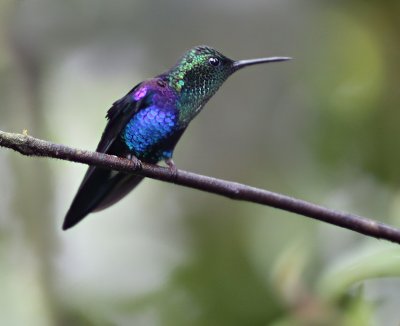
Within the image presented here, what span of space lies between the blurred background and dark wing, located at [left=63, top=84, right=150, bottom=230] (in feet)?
2.77

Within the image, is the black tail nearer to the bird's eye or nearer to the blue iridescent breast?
the blue iridescent breast

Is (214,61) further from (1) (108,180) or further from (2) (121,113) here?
(1) (108,180)

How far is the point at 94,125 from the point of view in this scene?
2988 millimetres

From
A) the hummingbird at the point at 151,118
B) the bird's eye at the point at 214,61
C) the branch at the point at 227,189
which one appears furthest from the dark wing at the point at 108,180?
the branch at the point at 227,189

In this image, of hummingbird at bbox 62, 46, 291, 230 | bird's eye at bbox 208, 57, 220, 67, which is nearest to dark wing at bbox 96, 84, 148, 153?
hummingbird at bbox 62, 46, 291, 230

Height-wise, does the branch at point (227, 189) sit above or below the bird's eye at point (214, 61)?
below

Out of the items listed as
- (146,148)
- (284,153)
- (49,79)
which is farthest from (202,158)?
(146,148)

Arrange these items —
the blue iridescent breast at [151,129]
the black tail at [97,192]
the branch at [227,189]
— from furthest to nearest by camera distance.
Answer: the blue iridescent breast at [151,129]
the black tail at [97,192]
the branch at [227,189]

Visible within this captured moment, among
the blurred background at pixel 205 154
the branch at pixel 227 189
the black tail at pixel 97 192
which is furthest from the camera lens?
the blurred background at pixel 205 154

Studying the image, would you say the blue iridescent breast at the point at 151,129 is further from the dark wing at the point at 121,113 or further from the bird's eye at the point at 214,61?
the bird's eye at the point at 214,61

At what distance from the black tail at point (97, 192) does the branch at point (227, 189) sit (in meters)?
0.34

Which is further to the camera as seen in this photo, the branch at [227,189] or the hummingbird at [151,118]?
the hummingbird at [151,118]

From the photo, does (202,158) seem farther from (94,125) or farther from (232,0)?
(232,0)

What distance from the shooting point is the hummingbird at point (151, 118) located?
1537 millimetres
